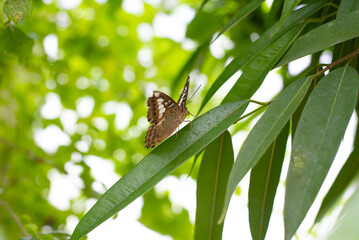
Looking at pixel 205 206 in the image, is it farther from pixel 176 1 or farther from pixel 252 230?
pixel 176 1

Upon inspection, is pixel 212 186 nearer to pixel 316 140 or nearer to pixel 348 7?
pixel 316 140

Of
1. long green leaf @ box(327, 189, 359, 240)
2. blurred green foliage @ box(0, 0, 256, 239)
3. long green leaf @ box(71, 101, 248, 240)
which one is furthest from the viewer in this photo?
blurred green foliage @ box(0, 0, 256, 239)

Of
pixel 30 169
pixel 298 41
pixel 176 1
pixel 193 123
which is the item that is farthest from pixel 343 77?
pixel 176 1

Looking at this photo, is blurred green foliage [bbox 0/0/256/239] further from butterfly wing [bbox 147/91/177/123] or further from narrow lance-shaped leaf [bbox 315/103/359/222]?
narrow lance-shaped leaf [bbox 315/103/359/222]

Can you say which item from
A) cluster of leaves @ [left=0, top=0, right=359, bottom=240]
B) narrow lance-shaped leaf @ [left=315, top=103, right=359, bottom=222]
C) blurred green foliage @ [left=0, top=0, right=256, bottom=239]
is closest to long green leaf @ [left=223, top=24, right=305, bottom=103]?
cluster of leaves @ [left=0, top=0, right=359, bottom=240]

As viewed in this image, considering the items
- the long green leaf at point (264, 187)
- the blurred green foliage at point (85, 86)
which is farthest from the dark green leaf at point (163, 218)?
the long green leaf at point (264, 187)

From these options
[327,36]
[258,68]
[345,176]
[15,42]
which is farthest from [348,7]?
[15,42]
